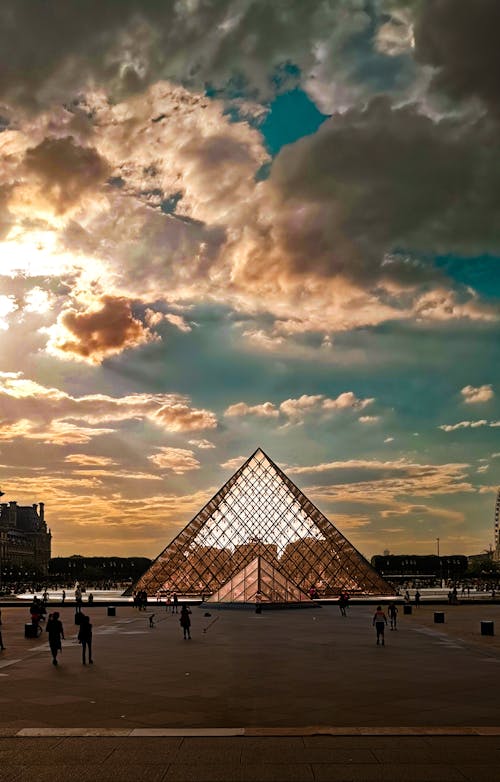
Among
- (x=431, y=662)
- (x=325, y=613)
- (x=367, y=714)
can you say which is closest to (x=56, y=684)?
(x=367, y=714)

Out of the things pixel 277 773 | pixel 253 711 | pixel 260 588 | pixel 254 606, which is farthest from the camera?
pixel 260 588

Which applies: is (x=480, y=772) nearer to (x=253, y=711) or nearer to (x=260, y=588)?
(x=253, y=711)

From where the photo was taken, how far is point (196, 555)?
61312 millimetres

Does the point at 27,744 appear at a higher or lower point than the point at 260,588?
lower

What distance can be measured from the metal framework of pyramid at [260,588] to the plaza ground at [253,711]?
80.7 feet

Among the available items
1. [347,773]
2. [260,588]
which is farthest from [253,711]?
[260,588]

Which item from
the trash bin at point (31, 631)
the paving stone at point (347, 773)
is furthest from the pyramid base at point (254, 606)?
the paving stone at point (347, 773)

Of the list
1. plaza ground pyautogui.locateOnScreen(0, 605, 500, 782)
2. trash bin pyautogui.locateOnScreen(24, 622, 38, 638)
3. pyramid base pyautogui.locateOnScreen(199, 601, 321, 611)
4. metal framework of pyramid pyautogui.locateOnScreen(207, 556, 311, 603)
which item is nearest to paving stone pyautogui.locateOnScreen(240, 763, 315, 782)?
plaza ground pyautogui.locateOnScreen(0, 605, 500, 782)

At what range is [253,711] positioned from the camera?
13.2m

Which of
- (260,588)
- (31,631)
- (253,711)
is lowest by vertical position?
(31,631)

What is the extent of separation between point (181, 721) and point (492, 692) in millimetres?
6507

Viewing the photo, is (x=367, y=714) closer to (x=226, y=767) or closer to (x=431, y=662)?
(x=226, y=767)

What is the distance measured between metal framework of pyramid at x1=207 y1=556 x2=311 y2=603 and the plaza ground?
24591mm

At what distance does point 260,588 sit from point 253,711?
37.4m
